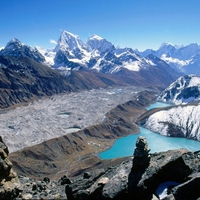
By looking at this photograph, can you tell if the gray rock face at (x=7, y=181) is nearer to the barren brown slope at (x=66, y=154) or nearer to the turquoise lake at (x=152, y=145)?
the barren brown slope at (x=66, y=154)

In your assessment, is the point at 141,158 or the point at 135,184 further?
the point at 141,158

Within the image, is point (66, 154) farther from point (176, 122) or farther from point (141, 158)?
point (141, 158)

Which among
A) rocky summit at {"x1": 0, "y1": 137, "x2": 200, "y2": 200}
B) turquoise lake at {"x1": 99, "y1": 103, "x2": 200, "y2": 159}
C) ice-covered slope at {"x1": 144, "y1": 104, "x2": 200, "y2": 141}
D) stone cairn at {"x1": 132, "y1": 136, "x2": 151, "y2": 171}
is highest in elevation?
stone cairn at {"x1": 132, "y1": 136, "x2": 151, "y2": 171}

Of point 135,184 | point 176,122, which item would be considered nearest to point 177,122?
point 176,122

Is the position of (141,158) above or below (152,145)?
above

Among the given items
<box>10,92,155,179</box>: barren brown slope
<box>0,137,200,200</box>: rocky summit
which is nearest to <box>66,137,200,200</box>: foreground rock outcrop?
<box>0,137,200,200</box>: rocky summit

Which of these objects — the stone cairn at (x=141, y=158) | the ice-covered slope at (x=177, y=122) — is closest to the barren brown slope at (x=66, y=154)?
the ice-covered slope at (x=177, y=122)

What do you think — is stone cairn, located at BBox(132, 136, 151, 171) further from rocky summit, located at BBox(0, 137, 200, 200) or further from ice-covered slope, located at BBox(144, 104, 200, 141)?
ice-covered slope, located at BBox(144, 104, 200, 141)
